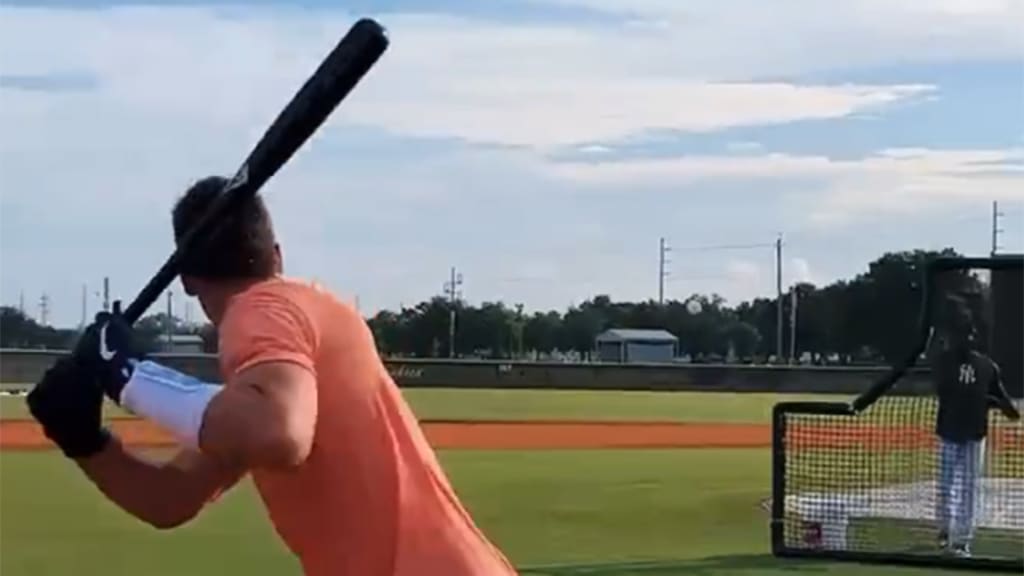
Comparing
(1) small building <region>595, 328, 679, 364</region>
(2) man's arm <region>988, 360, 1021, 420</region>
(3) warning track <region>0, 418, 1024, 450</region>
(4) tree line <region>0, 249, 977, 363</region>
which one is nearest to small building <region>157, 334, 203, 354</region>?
(2) man's arm <region>988, 360, 1021, 420</region>

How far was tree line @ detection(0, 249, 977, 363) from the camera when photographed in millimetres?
75125

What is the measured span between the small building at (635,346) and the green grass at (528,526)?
5989 cm

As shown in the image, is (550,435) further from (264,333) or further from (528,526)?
(264,333)

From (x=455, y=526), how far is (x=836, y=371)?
52015mm

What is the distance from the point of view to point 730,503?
18.6 metres

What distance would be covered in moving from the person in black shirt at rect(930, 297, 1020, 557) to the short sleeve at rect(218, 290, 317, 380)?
952 cm

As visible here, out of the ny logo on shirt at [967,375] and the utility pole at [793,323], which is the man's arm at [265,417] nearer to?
the ny logo on shirt at [967,375]

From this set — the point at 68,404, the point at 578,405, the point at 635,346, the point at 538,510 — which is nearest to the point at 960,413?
the point at 538,510

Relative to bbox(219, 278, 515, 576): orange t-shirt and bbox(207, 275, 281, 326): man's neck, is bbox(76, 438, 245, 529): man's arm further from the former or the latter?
bbox(207, 275, 281, 326): man's neck

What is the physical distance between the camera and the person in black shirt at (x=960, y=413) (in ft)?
43.6

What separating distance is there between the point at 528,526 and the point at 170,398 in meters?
11.9

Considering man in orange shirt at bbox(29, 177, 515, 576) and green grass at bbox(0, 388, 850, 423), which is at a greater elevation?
man in orange shirt at bbox(29, 177, 515, 576)

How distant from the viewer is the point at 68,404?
4301 mm

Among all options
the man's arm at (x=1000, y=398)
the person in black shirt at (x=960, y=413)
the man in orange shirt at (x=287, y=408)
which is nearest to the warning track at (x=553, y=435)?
the person in black shirt at (x=960, y=413)
